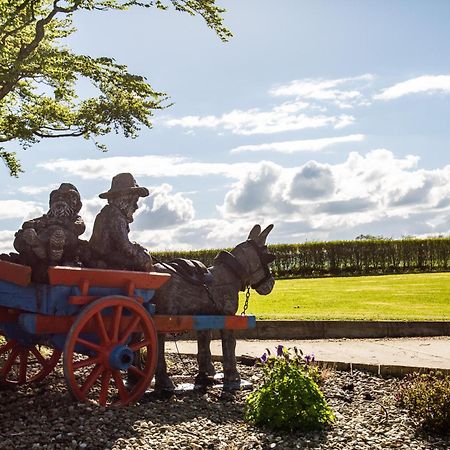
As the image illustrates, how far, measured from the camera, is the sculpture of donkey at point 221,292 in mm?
7094

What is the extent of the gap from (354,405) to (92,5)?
813 centimetres

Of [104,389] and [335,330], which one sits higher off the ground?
[104,389]

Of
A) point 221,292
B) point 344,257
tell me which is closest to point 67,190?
point 221,292

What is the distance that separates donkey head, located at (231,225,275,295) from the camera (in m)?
7.62

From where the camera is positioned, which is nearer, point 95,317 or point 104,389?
point 95,317

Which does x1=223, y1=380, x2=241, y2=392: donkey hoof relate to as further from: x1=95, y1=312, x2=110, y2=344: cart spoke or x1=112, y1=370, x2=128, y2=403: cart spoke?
x1=95, y1=312, x2=110, y2=344: cart spoke

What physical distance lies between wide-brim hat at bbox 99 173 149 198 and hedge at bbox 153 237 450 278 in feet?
83.9

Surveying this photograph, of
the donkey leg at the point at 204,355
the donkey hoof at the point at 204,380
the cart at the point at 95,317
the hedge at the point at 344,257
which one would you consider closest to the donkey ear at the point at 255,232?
the donkey leg at the point at 204,355

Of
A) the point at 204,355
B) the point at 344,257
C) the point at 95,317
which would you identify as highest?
the point at 344,257

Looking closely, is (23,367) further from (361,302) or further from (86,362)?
(361,302)

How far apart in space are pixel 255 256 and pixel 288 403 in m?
2.17

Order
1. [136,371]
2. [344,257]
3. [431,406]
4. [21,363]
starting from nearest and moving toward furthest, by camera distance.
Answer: [431,406] → [136,371] → [21,363] → [344,257]

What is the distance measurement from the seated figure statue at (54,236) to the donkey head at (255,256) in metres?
1.93

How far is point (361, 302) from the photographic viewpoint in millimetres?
17328
